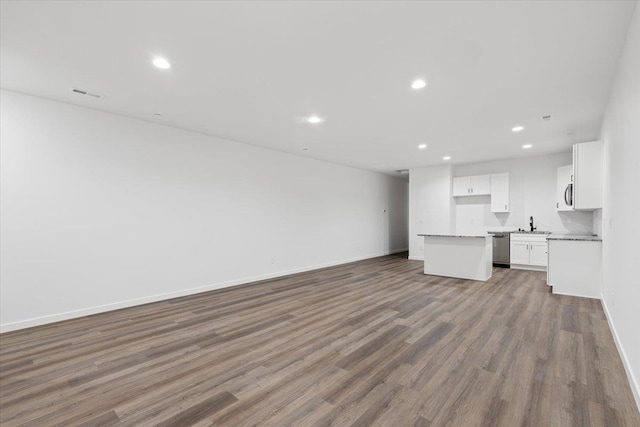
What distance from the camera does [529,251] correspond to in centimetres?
656

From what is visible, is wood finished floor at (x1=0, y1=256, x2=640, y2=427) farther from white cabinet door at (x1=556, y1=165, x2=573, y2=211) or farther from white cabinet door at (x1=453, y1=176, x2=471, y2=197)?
white cabinet door at (x1=453, y1=176, x2=471, y2=197)

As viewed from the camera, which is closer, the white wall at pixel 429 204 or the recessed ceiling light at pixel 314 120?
the recessed ceiling light at pixel 314 120

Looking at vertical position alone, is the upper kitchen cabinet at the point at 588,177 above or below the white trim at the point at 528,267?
above

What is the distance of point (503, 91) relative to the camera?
11.1 ft

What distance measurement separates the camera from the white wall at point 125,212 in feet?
11.5

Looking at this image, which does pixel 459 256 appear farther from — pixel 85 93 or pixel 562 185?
pixel 85 93

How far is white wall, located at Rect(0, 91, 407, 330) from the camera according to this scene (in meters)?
3.49

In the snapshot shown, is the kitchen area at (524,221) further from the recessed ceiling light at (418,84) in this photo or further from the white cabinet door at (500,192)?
the recessed ceiling light at (418,84)

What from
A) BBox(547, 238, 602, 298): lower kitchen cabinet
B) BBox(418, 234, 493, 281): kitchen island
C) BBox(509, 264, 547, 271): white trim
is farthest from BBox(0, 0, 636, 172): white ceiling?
BBox(509, 264, 547, 271): white trim

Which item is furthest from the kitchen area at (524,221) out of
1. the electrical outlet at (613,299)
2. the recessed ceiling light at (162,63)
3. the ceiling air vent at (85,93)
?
the ceiling air vent at (85,93)

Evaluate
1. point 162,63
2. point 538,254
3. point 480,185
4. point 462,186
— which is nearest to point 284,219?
point 162,63

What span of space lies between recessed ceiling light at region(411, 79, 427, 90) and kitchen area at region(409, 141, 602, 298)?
2934mm

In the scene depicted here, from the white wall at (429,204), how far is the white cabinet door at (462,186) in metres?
0.17

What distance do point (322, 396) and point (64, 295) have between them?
3.76 metres
